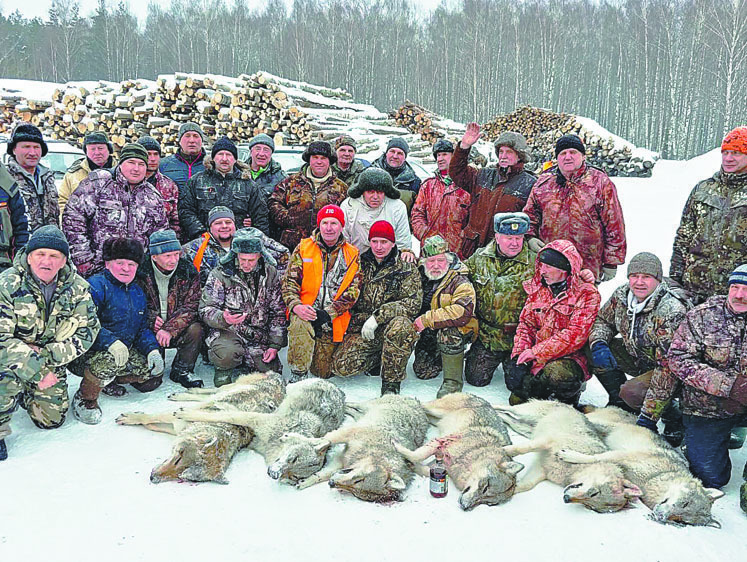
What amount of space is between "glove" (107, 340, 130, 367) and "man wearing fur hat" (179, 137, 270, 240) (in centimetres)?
182

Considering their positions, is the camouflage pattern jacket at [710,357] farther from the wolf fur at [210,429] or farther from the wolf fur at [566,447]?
the wolf fur at [210,429]

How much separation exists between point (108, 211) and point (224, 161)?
1274 mm

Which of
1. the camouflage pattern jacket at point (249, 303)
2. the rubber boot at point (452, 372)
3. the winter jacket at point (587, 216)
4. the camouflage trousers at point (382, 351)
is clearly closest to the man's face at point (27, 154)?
the camouflage pattern jacket at point (249, 303)

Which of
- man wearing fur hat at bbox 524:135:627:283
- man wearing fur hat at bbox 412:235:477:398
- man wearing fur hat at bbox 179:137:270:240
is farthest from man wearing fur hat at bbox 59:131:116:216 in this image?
man wearing fur hat at bbox 524:135:627:283

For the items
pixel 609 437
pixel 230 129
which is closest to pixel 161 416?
pixel 609 437

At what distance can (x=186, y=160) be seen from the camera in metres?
6.27

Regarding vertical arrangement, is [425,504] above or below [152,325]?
below

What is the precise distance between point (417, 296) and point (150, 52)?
4023cm

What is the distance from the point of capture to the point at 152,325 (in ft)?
15.6

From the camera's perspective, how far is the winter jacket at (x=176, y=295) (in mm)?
4762

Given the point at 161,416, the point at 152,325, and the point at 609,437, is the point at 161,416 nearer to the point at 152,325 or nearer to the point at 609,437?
the point at 152,325

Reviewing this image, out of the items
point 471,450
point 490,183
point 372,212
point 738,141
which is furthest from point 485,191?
point 471,450

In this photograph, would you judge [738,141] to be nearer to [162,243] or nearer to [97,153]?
[162,243]

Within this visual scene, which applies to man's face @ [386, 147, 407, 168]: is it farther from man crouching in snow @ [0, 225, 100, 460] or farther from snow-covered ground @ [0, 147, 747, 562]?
snow-covered ground @ [0, 147, 747, 562]
